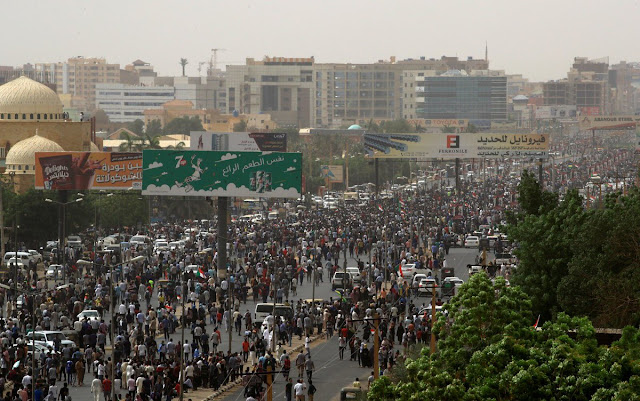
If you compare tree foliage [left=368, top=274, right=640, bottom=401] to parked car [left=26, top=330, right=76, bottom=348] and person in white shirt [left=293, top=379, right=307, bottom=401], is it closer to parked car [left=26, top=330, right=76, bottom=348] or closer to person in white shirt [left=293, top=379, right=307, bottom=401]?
person in white shirt [left=293, top=379, right=307, bottom=401]

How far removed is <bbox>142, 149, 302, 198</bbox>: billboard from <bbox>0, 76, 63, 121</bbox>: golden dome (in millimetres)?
26138

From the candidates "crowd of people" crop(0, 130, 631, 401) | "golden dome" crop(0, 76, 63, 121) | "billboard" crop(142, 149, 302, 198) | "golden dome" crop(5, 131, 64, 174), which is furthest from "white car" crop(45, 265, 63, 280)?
"golden dome" crop(0, 76, 63, 121)

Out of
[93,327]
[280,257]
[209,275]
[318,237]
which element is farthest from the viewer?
[318,237]

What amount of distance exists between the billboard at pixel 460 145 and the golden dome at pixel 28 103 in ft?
59.1

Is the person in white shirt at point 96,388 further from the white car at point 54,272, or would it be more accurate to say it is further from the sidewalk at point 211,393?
the white car at point 54,272

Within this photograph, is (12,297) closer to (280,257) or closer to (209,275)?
(209,275)

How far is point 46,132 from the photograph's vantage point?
74.6 metres

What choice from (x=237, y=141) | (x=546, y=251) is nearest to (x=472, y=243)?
(x=237, y=141)

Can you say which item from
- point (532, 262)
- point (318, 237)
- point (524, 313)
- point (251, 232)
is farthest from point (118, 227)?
point (524, 313)

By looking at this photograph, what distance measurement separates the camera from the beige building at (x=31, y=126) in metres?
69.6

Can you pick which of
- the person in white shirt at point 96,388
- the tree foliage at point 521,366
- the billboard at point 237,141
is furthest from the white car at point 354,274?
the billboard at point 237,141

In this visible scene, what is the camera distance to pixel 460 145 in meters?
78.3

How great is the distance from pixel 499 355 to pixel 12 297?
24498mm

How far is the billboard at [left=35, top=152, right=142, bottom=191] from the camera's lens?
59.5 metres
